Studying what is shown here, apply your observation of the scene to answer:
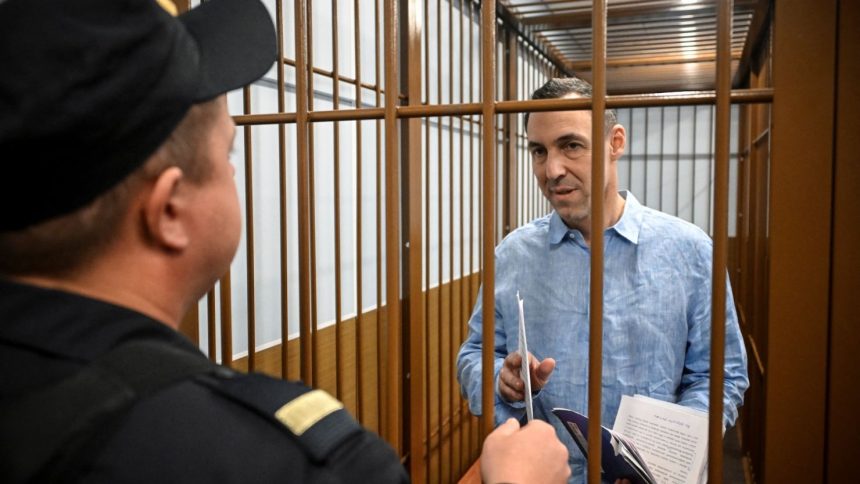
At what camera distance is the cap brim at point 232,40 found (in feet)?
2.22

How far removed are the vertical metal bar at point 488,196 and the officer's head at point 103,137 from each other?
366 millimetres

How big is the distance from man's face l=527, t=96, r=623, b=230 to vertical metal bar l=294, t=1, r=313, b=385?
0.66 meters

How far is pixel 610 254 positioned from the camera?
147 cm

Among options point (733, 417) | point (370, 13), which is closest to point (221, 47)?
point (733, 417)

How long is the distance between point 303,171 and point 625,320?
816mm

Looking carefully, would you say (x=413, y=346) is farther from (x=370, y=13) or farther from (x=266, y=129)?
(x=370, y=13)

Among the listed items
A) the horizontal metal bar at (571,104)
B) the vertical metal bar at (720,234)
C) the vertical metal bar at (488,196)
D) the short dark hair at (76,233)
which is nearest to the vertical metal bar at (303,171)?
the horizontal metal bar at (571,104)

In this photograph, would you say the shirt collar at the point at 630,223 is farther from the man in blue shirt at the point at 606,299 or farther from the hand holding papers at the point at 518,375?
the hand holding papers at the point at 518,375

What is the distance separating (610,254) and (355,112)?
0.76 m

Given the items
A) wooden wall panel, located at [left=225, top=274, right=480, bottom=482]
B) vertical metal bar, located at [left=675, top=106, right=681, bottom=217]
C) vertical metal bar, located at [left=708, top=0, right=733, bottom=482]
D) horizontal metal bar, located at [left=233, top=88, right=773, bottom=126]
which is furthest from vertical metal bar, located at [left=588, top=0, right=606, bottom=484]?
vertical metal bar, located at [left=675, top=106, right=681, bottom=217]

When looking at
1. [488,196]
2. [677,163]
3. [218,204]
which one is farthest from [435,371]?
[677,163]

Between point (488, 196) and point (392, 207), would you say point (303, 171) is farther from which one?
point (488, 196)

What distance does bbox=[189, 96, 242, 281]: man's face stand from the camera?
65 cm

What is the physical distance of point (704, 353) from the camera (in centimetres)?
141
